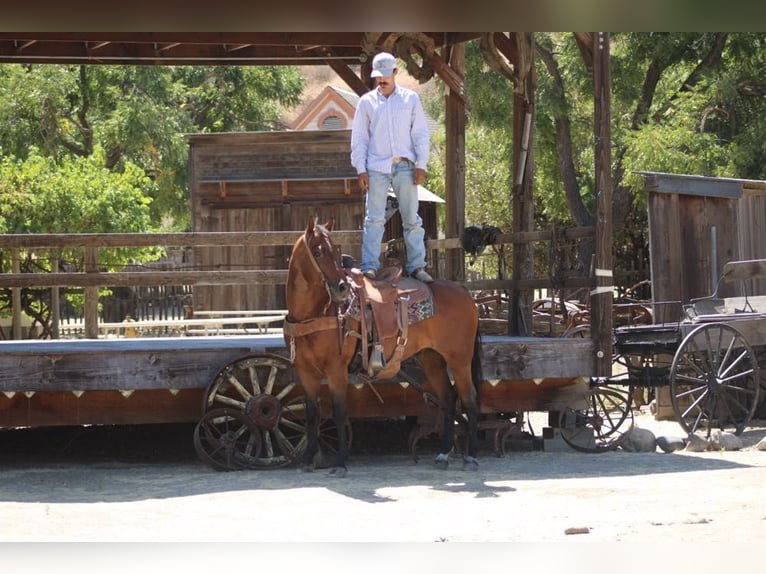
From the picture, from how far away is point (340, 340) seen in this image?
891cm

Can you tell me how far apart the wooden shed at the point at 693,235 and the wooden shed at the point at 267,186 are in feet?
23.0

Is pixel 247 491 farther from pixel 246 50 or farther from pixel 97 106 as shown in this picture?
pixel 97 106

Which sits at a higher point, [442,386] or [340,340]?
[340,340]

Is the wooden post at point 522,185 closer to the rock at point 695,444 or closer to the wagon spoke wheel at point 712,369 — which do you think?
the wagon spoke wheel at point 712,369

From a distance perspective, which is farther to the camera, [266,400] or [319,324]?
[266,400]

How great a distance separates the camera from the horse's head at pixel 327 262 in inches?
340

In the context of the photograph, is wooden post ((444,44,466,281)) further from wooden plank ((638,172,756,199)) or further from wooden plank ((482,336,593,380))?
wooden plank ((638,172,756,199))

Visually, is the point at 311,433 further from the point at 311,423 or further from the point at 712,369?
the point at 712,369

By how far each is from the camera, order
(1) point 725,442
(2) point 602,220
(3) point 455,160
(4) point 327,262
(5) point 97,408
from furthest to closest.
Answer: (3) point 455,160 → (1) point 725,442 → (2) point 602,220 → (5) point 97,408 → (4) point 327,262

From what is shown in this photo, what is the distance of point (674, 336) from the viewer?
38.2 feet

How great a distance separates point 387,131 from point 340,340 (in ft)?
5.77

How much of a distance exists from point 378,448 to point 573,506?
12.4 ft

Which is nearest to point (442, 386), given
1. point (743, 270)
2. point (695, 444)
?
point (695, 444)

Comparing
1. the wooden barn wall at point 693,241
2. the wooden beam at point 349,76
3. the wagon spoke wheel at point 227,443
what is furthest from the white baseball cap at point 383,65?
the wooden barn wall at point 693,241
